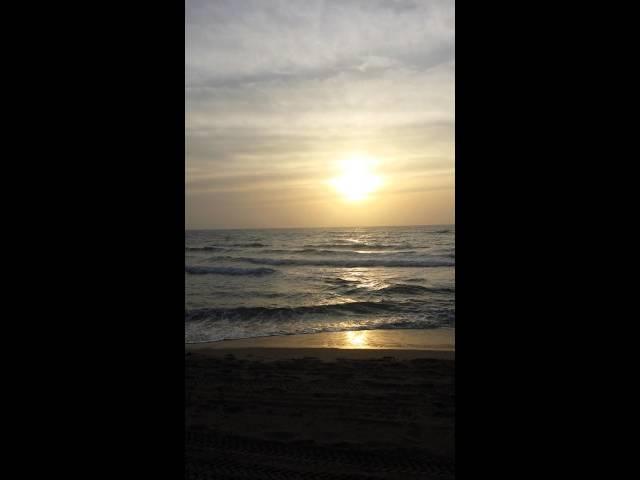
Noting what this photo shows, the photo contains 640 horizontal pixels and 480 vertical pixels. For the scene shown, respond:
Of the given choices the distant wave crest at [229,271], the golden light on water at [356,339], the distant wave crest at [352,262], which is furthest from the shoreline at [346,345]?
the distant wave crest at [352,262]

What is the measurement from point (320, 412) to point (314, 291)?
11.9 m

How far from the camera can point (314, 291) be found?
671 inches

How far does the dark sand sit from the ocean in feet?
9.51

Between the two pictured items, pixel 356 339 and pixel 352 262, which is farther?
pixel 352 262

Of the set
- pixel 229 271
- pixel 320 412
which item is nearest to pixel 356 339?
pixel 320 412

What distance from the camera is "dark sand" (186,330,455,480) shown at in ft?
12.8

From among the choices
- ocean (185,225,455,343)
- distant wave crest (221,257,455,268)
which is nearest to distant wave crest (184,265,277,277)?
ocean (185,225,455,343)

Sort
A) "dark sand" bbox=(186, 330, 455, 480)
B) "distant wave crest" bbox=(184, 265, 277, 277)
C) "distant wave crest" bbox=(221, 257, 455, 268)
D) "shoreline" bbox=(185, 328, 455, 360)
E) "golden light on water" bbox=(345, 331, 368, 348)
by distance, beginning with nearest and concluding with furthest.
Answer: "dark sand" bbox=(186, 330, 455, 480)
"shoreline" bbox=(185, 328, 455, 360)
"golden light on water" bbox=(345, 331, 368, 348)
"distant wave crest" bbox=(184, 265, 277, 277)
"distant wave crest" bbox=(221, 257, 455, 268)

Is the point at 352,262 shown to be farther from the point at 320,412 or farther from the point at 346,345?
the point at 320,412

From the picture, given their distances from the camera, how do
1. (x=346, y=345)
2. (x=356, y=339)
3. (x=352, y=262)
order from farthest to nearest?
(x=352, y=262) → (x=356, y=339) → (x=346, y=345)

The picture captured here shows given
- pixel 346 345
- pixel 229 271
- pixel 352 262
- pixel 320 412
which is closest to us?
pixel 320 412

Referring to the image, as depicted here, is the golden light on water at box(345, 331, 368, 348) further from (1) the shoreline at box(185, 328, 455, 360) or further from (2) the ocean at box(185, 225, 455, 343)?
(2) the ocean at box(185, 225, 455, 343)
